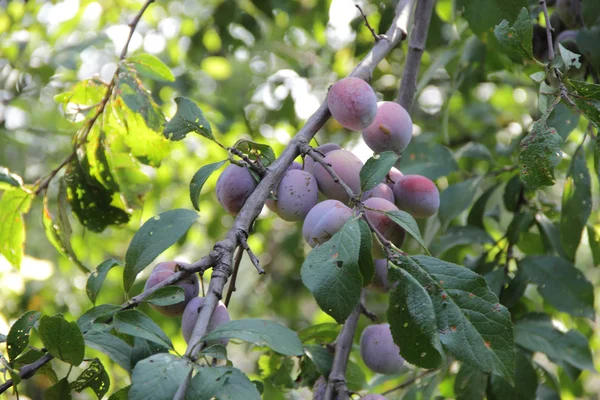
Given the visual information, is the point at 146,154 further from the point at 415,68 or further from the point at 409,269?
the point at 409,269

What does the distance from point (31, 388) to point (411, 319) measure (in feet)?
11.8

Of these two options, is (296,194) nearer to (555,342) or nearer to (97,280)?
(97,280)

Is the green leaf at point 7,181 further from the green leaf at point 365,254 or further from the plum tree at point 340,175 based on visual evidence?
the green leaf at point 365,254

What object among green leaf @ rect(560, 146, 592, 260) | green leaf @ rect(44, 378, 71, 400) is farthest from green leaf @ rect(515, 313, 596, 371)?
green leaf @ rect(44, 378, 71, 400)

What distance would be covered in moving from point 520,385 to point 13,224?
0.95 metres

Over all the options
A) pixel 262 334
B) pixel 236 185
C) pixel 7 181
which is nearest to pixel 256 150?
pixel 236 185

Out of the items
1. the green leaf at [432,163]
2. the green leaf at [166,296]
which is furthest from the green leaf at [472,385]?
the green leaf at [166,296]

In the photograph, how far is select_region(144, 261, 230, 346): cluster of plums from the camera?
0.67 meters

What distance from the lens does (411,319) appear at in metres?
0.67

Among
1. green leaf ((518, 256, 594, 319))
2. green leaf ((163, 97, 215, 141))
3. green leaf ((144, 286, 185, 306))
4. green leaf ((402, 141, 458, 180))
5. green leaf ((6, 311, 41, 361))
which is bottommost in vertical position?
green leaf ((518, 256, 594, 319))

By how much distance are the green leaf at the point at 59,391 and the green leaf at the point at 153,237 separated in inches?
5.0

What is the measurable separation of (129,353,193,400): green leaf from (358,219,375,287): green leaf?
0.23m

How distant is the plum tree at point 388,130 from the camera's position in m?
0.86

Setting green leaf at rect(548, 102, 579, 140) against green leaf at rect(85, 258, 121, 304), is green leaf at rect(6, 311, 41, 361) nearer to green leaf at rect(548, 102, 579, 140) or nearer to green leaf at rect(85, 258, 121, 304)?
green leaf at rect(85, 258, 121, 304)
